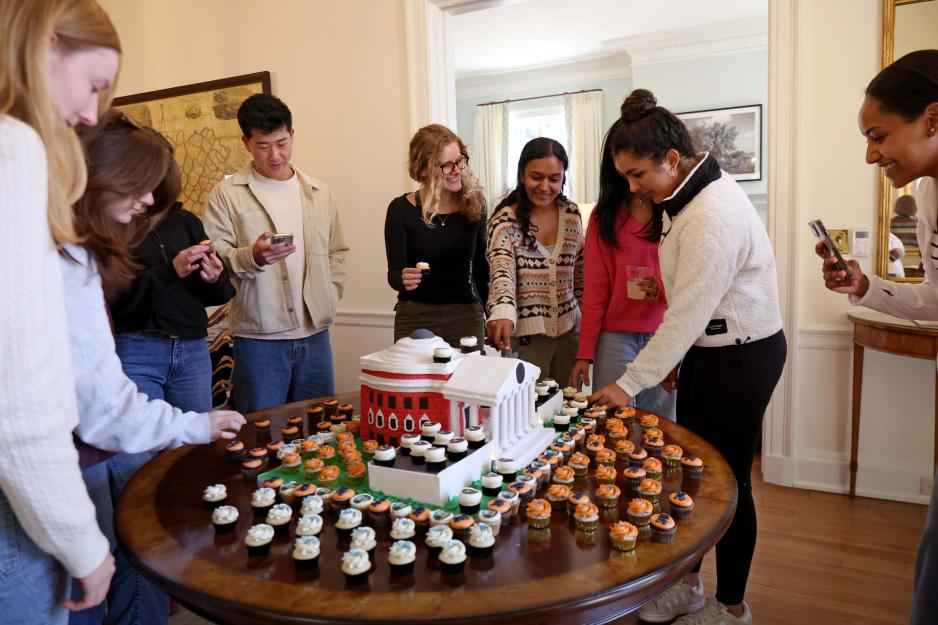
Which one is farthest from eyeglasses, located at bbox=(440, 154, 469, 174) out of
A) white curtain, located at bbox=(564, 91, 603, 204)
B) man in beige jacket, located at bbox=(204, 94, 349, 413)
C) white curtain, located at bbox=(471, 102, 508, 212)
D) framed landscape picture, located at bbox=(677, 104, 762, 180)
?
white curtain, located at bbox=(471, 102, 508, 212)

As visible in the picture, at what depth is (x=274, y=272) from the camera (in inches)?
93.9

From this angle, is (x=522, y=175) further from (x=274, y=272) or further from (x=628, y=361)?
(x=274, y=272)

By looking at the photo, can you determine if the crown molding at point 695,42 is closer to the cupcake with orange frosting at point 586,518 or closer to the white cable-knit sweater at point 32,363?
the cupcake with orange frosting at point 586,518

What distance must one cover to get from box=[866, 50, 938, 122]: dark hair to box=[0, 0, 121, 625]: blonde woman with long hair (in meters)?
1.39

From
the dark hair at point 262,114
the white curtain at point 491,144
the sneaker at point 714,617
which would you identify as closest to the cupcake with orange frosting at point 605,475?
the sneaker at point 714,617

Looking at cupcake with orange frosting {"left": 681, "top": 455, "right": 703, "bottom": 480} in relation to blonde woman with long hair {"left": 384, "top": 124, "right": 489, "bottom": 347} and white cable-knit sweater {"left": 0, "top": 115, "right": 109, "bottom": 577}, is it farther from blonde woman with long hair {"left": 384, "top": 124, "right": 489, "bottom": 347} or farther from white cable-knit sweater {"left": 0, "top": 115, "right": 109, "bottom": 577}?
blonde woman with long hair {"left": 384, "top": 124, "right": 489, "bottom": 347}

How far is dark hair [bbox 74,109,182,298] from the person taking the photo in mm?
1101

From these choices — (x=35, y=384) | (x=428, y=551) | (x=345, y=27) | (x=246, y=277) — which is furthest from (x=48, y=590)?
(x=345, y=27)

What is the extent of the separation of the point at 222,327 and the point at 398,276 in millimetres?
1805

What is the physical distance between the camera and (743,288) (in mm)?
1650

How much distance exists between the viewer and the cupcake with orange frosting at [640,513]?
3.48 ft

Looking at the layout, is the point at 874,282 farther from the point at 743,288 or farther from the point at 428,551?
the point at 428,551

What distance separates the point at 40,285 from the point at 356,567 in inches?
21.6

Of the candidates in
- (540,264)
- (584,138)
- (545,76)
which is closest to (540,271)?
(540,264)
